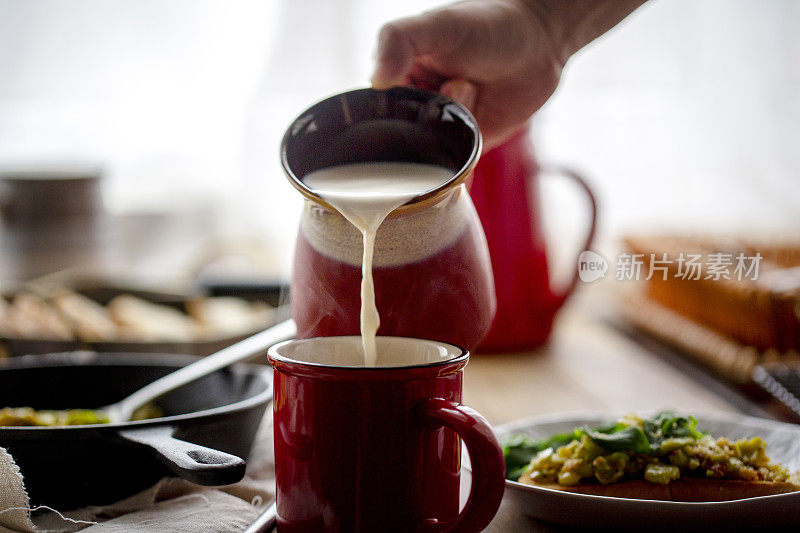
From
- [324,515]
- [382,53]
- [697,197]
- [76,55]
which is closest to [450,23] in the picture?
[382,53]

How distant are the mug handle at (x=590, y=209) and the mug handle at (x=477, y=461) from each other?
819 mm

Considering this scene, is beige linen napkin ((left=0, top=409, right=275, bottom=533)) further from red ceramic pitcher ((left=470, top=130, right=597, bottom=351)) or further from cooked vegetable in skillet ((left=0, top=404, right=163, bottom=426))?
red ceramic pitcher ((left=470, top=130, right=597, bottom=351))

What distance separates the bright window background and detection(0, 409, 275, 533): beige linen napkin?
1.58m

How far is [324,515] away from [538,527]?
195 mm

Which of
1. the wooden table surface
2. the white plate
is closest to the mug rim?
the white plate

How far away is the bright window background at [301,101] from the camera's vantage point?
227cm

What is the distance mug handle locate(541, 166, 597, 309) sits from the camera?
1.28 metres

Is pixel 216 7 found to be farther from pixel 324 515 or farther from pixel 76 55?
pixel 324 515

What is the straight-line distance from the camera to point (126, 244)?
2.45 meters

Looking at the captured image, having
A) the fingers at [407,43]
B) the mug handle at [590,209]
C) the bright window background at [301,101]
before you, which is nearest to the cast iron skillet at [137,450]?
the fingers at [407,43]

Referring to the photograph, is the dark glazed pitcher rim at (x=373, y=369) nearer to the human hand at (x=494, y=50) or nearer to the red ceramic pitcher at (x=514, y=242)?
the human hand at (x=494, y=50)

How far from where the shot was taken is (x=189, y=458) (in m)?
0.53

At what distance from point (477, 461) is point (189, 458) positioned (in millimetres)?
182

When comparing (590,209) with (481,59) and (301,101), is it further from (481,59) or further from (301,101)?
(301,101)
